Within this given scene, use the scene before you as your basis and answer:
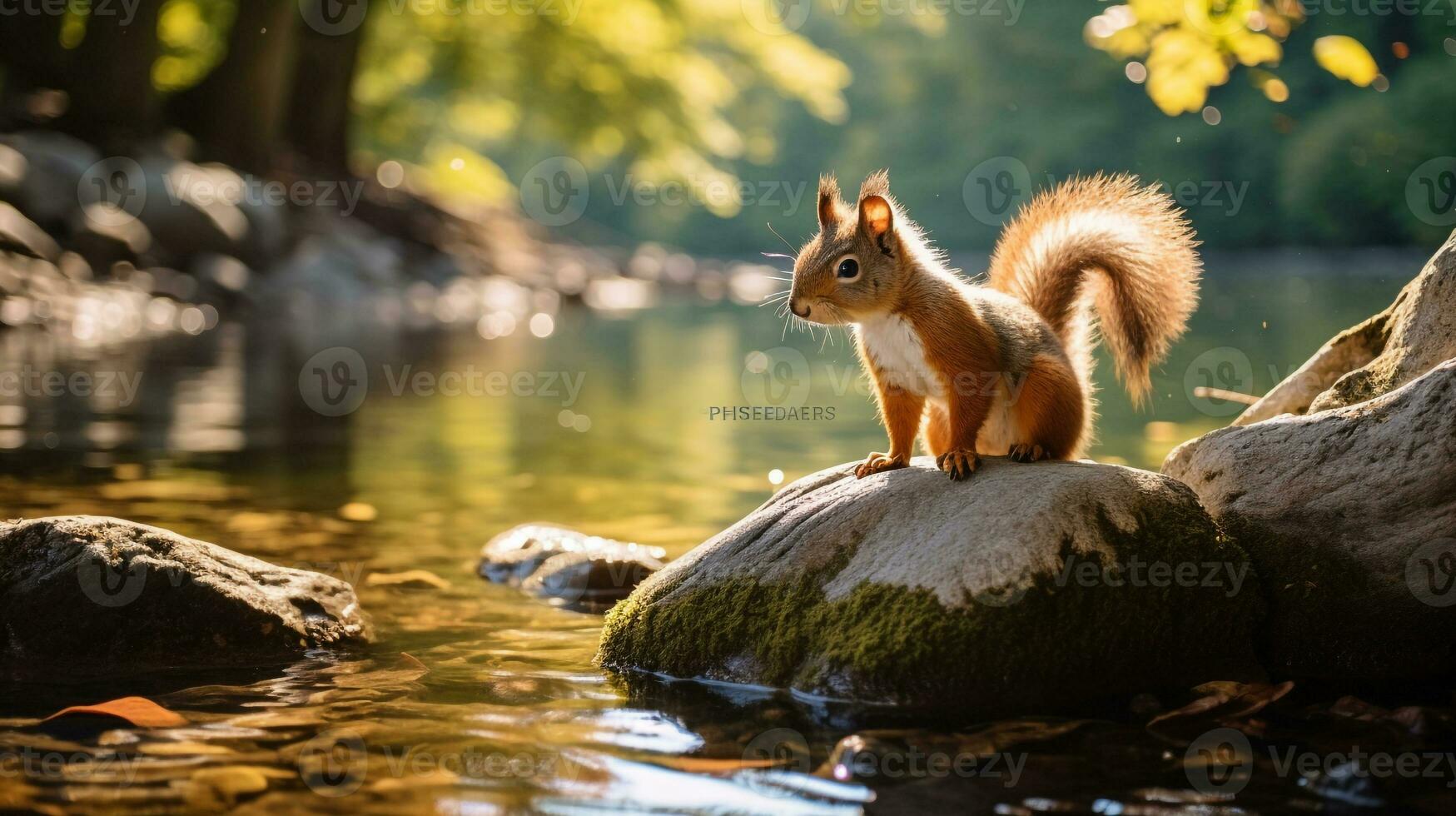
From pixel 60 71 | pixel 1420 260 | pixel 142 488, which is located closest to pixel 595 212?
pixel 1420 260

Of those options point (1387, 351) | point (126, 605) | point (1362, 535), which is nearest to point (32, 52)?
point (126, 605)

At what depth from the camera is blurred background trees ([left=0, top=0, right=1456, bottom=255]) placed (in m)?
21.7

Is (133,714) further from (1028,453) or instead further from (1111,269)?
(1111,269)

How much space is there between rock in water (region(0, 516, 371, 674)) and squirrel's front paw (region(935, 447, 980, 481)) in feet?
7.16

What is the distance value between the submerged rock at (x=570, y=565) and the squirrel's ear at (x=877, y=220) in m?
1.98

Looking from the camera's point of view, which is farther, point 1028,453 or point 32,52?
point 32,52

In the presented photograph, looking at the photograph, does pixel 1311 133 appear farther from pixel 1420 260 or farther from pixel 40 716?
pixel 40 716

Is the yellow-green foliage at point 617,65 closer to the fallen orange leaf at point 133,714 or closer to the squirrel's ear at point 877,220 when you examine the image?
the squirrel's ear at point 877,220

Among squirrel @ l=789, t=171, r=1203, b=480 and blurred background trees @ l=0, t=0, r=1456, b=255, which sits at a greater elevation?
blurred background trees @ l=0, t=0, r=1456, b=255

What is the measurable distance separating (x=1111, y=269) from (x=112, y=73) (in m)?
20.5

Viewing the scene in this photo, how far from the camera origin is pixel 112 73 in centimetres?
2183

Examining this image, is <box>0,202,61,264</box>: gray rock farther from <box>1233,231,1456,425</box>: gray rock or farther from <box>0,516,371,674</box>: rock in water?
<box>1233,231,1456,425</box>: gray rock

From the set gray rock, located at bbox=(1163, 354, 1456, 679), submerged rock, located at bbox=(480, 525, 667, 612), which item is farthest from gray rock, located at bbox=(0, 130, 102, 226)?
gray rock, located at bbox=(1163, 354, 1456, 679)

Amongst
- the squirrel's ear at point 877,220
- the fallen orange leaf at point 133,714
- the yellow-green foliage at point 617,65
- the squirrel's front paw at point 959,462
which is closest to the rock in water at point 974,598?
the squirrel's front paw at point 959,462
